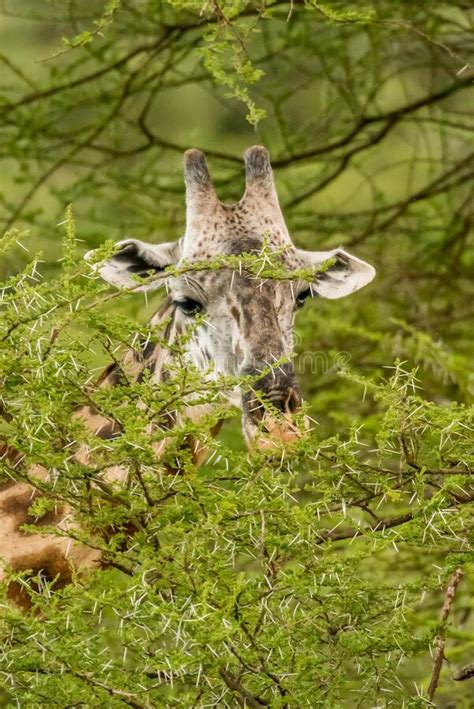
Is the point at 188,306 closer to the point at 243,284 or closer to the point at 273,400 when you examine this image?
the point at 243,284

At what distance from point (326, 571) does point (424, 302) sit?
5.81 meters

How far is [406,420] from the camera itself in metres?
5.02

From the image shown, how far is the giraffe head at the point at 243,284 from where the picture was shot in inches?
245

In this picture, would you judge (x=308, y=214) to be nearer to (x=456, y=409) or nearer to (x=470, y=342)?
(x=470, y=342)

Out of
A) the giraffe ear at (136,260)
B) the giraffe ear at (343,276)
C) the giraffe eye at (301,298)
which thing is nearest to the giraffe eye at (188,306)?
the giraffe ear at (136,260)

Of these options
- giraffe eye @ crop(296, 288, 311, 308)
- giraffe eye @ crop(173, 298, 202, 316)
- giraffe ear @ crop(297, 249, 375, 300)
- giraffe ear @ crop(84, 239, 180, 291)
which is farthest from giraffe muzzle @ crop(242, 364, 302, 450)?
giraffe ear @ crop(297, 249, 375, 300)

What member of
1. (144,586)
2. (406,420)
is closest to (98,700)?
(144,586)

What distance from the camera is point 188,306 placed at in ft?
22.1

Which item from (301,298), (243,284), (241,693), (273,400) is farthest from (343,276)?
(241,693)

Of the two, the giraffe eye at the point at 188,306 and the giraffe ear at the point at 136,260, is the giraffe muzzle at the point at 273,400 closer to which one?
the giraffe eye at the point at 188,306

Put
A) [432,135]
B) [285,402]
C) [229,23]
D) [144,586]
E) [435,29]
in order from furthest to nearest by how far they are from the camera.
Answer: [432,135], [435,29], [229,23], [285,402], [144,586]

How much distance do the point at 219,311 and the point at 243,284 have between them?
0.15m

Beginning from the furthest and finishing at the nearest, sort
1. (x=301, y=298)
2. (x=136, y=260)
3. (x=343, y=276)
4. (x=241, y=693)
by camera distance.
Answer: (x=343, y=276) < (x=136, y=260) < (x=301, y=298) < (x=241, y=693)

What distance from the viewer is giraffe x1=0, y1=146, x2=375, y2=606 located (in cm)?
609
